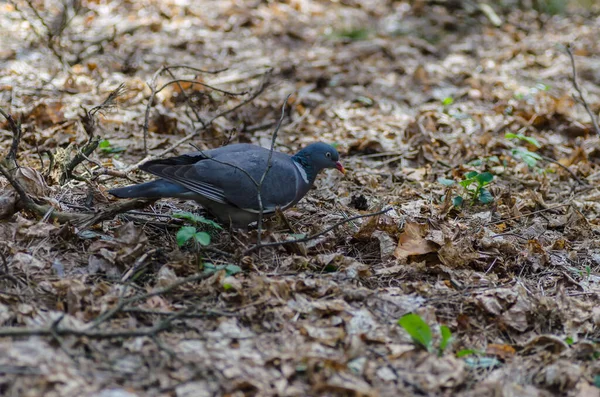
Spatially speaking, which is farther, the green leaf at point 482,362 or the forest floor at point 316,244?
the green leaf at point 482,362

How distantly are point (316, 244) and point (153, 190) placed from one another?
100 centimetres

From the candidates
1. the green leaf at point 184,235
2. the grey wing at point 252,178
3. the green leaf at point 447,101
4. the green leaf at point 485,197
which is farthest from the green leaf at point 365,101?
the green leaf at point 184,235

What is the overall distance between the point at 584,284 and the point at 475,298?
2.67 feet

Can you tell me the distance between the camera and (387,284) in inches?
137

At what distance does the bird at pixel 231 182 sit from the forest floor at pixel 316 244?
19 centimetres

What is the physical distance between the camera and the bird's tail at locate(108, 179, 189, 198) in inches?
138

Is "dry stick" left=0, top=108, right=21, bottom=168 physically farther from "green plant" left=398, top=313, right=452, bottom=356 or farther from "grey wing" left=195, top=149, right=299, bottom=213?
"green plant" left=398, top=313, right=452, bottom=356

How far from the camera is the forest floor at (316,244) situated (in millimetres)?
2658

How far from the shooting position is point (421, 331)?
285 cm

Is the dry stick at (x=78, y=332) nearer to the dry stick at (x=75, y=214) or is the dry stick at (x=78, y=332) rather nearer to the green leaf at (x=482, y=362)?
the dry stick at (x=75, y=214)

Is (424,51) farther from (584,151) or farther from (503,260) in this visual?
(503,260)

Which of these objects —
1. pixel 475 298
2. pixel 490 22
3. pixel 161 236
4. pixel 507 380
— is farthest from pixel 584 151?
pixel 490 22

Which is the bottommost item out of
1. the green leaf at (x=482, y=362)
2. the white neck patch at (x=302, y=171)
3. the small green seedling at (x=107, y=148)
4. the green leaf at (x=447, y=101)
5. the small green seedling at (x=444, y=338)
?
the green leaf at (x=447, y=101)

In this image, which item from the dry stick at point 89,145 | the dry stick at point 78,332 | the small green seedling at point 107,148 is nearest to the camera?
the dry stick at point 78,332
